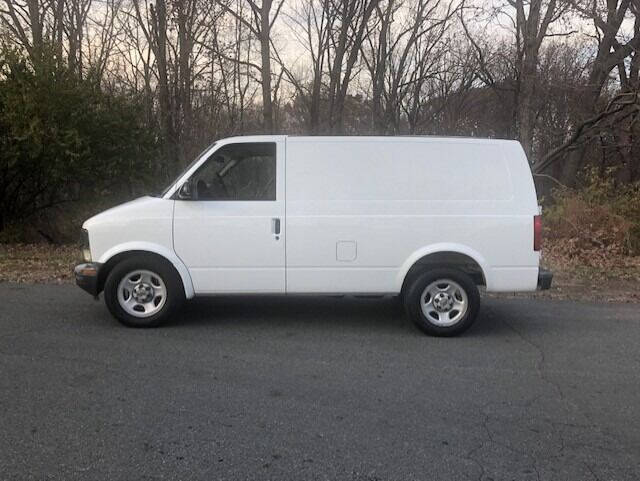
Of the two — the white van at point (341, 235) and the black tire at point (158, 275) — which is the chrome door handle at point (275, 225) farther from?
the black tire at point (158, 275)

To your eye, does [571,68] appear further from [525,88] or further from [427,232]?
[427,232]

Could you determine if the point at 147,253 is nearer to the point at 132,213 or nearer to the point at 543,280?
the point at 132,213

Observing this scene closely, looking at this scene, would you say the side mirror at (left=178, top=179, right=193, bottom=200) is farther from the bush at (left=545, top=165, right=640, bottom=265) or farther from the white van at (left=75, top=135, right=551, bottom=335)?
the bush at (left=545, top=165, right=640, bottom=265)

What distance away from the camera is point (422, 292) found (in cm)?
610

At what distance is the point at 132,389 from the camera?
177 inches

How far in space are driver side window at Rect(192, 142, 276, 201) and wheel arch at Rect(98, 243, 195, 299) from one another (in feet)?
2.24

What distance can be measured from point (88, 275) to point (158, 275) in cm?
74

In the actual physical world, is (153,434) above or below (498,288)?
below

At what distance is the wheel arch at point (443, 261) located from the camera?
6086 mm

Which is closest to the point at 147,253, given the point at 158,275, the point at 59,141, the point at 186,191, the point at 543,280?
the point at 158,275

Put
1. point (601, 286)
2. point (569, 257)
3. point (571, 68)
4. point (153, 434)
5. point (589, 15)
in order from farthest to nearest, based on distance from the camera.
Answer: point (571, 68) < point (589, 15) < point (569, 257) < point (601, 286) < point (153, 434)

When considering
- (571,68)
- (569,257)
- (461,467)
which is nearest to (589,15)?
(571,68)

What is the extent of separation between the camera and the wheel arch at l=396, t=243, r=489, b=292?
6.09 meters

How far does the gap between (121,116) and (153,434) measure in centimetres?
1196
